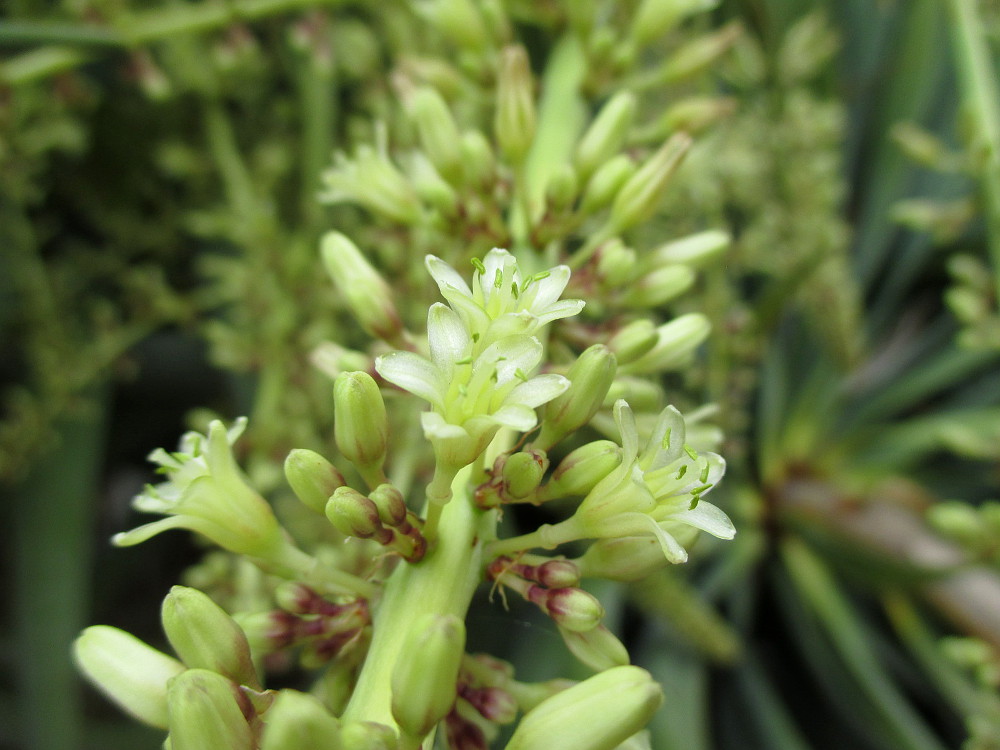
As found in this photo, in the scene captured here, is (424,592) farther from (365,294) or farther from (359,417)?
(365,294)

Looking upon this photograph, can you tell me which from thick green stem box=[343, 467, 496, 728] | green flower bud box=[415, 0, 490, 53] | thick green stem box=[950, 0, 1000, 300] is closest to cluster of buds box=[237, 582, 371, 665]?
thick green stem box=[343, 467, 496, 728]

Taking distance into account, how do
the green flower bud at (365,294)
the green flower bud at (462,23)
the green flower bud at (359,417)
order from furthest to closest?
1. the green flower bud at (462,23)
2. the green flower bud at (365,294)
3. the green flower bud at (359,417)

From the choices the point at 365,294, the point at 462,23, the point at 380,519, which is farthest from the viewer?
the point at 462,23

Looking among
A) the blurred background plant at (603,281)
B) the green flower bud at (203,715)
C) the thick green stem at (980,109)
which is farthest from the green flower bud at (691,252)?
the green flower bud at (203,715)

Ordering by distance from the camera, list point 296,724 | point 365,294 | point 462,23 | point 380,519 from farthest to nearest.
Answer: point 462,23, point 365,294, point 380,519, point 296,724

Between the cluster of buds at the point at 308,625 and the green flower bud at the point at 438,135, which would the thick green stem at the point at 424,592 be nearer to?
the cluster of buds at the point at 308,625

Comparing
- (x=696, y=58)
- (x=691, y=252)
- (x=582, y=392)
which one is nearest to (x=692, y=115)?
(x=696, y=58)
